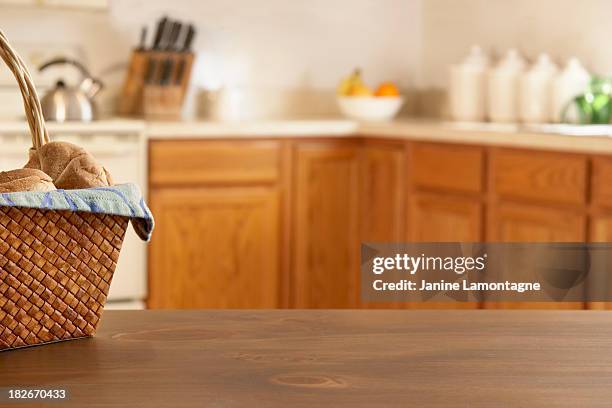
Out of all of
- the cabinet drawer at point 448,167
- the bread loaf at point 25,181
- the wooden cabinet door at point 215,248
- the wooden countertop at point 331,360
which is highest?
the bread loaf at point 25,181

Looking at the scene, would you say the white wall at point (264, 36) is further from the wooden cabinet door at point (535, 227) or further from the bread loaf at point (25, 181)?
the bread loaf at point (25, 181)

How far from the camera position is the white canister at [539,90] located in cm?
368

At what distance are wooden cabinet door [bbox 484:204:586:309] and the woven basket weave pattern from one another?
227 cm

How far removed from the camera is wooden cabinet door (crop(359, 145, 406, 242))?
3600 millimetres

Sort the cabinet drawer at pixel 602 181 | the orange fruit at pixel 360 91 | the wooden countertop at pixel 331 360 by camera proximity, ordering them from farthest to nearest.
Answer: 1. the orange fruit at pixel 360 91
2. the cabinet drawer at pixel 602 181
3. the wooden countertop at pixel 331 360

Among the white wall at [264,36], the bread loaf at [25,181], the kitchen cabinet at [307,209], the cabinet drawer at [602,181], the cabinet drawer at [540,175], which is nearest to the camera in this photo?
the bread loaf at [25,181]

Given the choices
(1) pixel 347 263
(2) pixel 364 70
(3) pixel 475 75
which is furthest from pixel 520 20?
(1) pixel 347 263

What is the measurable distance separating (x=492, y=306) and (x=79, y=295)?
2466mm

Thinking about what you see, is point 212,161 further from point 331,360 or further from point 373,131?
point 331,360

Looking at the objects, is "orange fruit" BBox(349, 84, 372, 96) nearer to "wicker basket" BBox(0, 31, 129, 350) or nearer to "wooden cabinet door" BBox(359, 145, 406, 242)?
"wooden cabinet door" BBox(359, 145, 406, 242)

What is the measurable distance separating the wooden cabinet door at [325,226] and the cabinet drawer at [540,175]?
71 centimetres

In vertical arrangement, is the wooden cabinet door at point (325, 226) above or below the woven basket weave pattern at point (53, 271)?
below

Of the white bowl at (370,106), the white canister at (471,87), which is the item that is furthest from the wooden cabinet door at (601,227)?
the white bowl at (370,106)

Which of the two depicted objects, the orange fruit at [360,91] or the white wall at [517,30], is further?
the orange fruit at [360,91]
